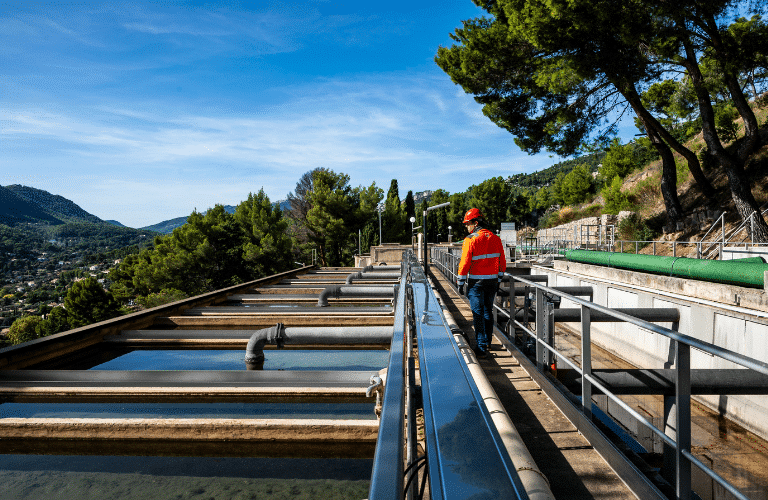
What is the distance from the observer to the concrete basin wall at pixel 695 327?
7.80 m

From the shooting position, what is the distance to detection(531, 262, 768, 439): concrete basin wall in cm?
780

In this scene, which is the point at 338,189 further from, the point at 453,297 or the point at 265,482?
the point at 265,482

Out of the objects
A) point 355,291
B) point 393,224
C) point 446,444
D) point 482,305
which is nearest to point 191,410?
point 482,305

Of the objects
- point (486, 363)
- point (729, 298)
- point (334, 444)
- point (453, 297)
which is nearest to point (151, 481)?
point (334, 444)

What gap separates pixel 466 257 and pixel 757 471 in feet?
19.5

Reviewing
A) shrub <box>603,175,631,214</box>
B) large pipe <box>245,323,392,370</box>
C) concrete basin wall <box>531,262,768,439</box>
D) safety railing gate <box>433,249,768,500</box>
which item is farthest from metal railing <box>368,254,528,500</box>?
shrub <box>603,175,631,214</box>

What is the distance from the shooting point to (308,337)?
627 centimetres

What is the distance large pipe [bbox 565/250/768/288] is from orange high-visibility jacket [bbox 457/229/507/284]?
5922mm

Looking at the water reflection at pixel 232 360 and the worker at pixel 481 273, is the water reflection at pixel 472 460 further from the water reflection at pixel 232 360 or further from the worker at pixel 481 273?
the water reflection at pixel 232 360

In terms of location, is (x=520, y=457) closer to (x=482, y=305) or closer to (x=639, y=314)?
(x=482, y=305)

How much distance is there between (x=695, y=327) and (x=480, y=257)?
22.5 feet

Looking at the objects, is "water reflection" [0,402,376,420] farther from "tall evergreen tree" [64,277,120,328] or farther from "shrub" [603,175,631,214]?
"tall evergreen tree" [64,277,120,328]

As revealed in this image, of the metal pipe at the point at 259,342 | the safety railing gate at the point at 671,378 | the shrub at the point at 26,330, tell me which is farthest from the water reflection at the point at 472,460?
the shrub at the point at 26,330

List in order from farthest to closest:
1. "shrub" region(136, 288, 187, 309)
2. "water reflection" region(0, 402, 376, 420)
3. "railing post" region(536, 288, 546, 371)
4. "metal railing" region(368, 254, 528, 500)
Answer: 1. "shrub" region(136, 288, 187, 309)
2. "railing post" region(536, 288, 546, 371)
3. "water reflection" region(0, 402, 376, 420)
4. "metal railing" region(368, 254, 528, 500)
